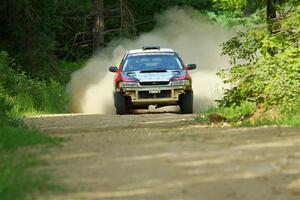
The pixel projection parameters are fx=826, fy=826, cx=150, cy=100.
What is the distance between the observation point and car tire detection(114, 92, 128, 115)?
2080 cm

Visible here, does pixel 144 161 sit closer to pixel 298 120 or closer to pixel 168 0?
pixel 298 120

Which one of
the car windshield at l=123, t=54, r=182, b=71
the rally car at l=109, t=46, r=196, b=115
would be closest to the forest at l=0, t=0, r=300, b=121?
the rally car at l=109, t=46, r=196, b=115

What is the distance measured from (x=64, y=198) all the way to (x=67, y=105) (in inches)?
762

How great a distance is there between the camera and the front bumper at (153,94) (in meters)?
20.6

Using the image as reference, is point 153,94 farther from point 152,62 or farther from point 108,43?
point 108,43

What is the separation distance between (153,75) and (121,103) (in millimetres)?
1076

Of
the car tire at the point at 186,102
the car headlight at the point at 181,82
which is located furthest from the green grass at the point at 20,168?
the car tire at the point at 186,102

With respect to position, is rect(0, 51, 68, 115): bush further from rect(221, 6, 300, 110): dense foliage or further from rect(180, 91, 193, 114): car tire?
rect(221, 6, 300, 110): dense foliage

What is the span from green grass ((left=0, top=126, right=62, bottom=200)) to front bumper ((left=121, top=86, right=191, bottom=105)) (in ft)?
26.4

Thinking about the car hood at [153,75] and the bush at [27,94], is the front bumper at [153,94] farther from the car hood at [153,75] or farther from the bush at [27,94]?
the bush at [27,94]

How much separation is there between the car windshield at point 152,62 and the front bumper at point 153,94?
0.79m

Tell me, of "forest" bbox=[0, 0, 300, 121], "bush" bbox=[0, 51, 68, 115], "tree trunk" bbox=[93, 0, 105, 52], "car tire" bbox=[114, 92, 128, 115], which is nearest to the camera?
"forest" bbox=[0, 0, 300, 121]

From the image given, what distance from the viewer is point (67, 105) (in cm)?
2669

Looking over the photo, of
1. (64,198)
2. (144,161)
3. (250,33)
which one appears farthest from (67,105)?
(64,198)
